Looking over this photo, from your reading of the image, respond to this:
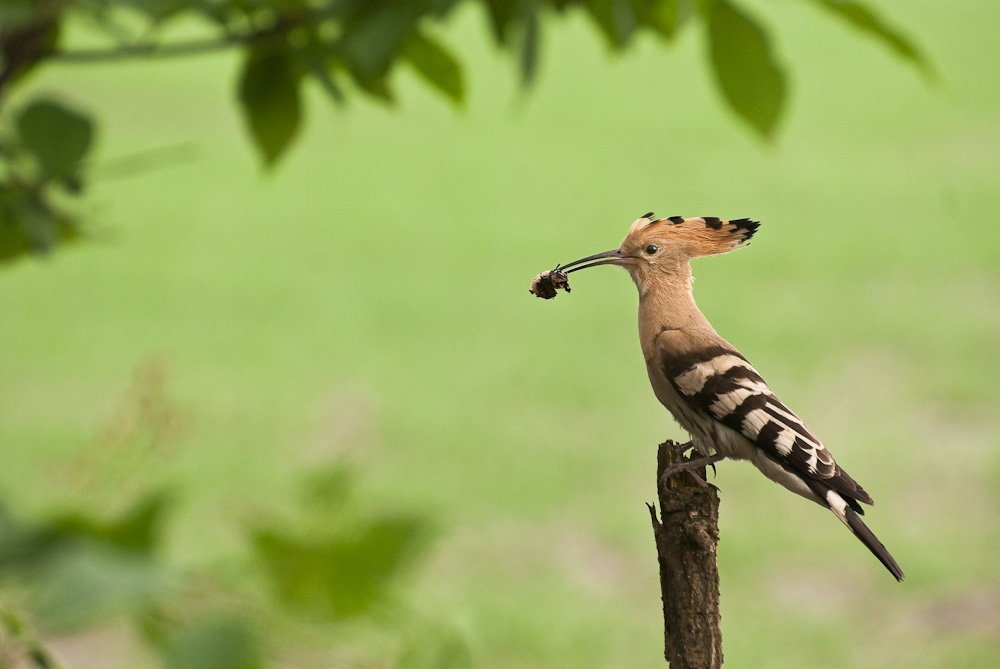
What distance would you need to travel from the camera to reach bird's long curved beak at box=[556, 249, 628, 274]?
3.65 ft

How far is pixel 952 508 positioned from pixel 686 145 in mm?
2619

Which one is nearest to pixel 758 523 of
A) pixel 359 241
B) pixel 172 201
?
pixel 359 241

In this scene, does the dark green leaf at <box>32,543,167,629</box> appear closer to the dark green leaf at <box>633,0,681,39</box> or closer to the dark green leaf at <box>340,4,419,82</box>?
the dark green leaf at <box>340,4,419,82</box>

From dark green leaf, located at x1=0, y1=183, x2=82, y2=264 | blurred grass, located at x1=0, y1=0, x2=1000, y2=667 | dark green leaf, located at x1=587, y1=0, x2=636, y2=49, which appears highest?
blurred grass, located at x1=0, y1=0, x2=1000, y2=667

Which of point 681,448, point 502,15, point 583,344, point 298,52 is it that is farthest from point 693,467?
point 583,344

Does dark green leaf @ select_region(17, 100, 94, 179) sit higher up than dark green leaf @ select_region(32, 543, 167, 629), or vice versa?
dark green leaf @ select_region(17, 100, 94, 179)

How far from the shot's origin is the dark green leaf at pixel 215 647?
5.01 feet

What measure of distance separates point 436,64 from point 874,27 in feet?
2.62

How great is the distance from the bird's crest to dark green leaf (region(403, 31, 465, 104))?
97 cm

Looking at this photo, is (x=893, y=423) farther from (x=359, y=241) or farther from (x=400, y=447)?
(x=359, y=241)

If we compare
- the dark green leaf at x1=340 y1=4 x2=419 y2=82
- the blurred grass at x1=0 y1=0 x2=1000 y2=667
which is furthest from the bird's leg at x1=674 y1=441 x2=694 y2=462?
the blurred grass at x1=0 y1=0 x2=1000 y2=667

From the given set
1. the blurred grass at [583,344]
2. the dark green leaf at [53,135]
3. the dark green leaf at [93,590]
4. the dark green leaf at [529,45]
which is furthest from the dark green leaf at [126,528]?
the blurred grass at [583,344]

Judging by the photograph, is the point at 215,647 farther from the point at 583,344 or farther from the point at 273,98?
the point at 583,344

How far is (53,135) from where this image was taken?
77.3 inches
